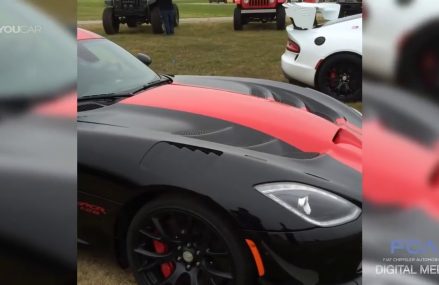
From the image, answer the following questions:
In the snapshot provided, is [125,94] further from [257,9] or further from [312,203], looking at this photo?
[257,9]

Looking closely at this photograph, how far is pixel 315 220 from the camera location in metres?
2.14

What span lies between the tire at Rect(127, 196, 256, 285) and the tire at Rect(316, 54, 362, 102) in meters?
4.32

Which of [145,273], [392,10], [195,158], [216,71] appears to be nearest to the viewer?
[392,10]

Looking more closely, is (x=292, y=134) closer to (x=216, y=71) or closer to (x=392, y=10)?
(x=392, y=10)

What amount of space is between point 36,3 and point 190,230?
1.19 meters

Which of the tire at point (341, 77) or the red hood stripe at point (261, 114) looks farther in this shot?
the tire at point (341, 77)

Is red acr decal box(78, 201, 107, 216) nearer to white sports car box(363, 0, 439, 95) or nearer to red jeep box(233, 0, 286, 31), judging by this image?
white sports car box(363, 0, 439, 95)

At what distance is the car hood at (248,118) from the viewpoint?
254 centimetres

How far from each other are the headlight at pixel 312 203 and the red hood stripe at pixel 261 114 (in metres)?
0.30

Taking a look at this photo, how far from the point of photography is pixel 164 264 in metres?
2.43

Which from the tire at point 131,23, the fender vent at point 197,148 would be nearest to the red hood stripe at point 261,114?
the fender vent at point 197,148

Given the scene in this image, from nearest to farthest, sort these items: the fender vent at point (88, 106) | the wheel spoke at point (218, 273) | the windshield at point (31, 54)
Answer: the windshield at point (31, 54) < the wheel spoke at point (218, 273) < the fender vent at point (88, 106)

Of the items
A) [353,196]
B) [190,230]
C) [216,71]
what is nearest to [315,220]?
[353,196]

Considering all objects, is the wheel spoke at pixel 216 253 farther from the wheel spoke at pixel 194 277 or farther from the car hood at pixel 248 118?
the car hood at pixel 248 118
